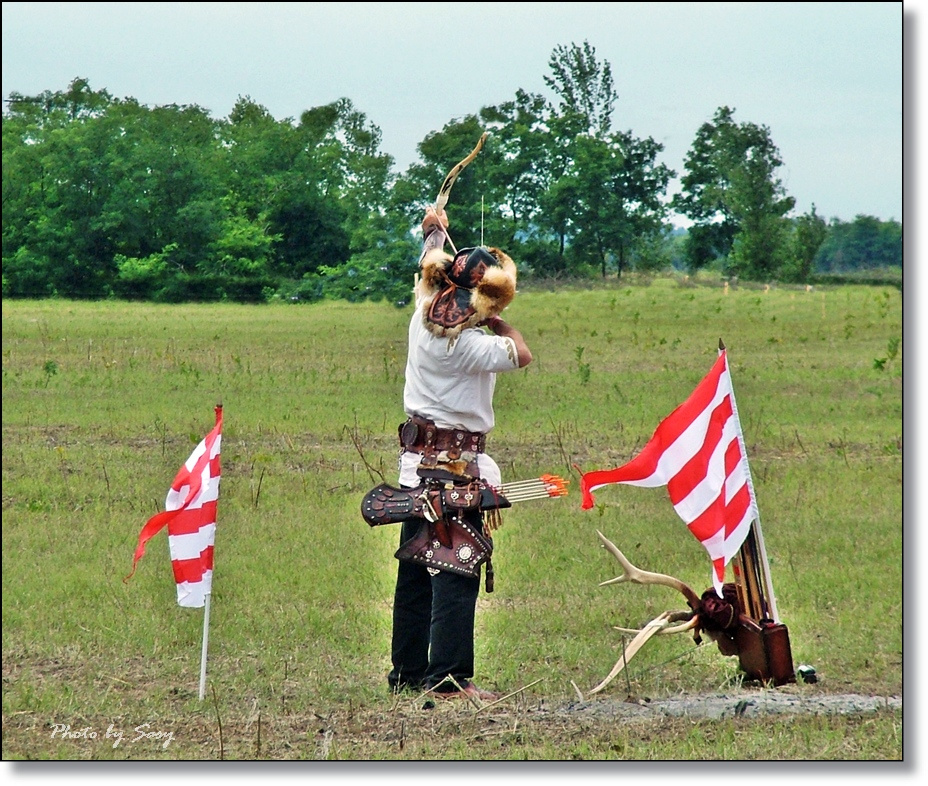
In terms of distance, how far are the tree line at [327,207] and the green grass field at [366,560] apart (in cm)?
694

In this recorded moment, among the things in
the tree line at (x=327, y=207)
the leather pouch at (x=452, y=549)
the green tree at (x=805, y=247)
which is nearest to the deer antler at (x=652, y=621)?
the leather pouch at (x=452, y=549)

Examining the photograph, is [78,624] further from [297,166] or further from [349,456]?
[297,166]

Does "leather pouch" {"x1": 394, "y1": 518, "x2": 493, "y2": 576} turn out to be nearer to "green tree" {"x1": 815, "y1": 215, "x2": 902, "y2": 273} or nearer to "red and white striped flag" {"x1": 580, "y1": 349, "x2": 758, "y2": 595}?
"red and white striped flag" {"x1": 580, "y1": 349, "x2": 758, "y2": 595}

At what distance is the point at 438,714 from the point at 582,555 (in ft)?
10.2

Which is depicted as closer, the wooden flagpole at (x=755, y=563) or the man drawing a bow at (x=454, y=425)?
the man drawing a bow at (x=454, y=425)

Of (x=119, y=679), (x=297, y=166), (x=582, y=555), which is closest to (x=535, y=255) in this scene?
(x=297, y=166)

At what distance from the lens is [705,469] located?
627 cm

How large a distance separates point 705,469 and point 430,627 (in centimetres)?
136

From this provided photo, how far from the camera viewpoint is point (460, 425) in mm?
6156

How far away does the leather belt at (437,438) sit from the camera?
616 cm

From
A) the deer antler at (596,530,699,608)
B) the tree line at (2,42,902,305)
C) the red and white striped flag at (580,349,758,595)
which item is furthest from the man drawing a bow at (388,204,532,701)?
the tree line at (2,42,902,305)

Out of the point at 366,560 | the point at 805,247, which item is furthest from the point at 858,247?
the point at 366,560

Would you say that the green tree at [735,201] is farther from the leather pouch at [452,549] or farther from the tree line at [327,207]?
the leather pouch at [452,549]

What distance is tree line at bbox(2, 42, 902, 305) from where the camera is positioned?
85.4 ft
